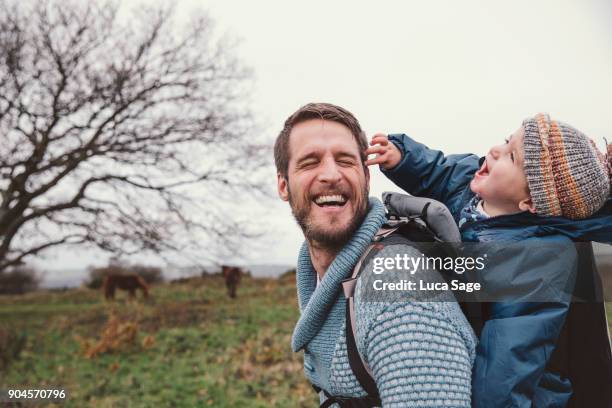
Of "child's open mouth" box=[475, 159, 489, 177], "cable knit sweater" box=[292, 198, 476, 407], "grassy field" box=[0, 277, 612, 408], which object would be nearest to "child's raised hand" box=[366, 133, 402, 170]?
"child's open mouth" box=[475, 159, 489, 177]

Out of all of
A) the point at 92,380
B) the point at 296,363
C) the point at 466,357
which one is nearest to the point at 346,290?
the point at 466,357

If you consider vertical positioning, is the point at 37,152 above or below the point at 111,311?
above

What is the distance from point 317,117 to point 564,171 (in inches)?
34.3

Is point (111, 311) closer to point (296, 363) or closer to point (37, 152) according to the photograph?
point (37, 152)

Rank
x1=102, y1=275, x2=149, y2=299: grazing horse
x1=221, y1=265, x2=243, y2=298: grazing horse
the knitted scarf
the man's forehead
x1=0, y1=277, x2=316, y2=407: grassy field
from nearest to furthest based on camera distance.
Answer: the knitted scarf < the man's forehead < x1=0, y1=277, x2=316, y2=407: grassy field < x1=102, y1=275, x2=149, y2=299: grazing horse < x1=221, y1=265, x2=243, y2=298: grazing horse

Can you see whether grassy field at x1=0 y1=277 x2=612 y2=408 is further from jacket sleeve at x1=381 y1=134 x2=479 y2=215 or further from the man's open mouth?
the man's open mouth

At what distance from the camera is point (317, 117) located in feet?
6.33

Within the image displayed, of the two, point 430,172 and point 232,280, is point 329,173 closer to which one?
point 430,172

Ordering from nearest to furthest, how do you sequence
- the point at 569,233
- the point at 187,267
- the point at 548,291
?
the point at 548,291 → the point at 569,233 → the point at 187,267

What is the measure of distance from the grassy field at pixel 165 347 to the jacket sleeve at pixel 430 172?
489cm

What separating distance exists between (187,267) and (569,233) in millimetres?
8195

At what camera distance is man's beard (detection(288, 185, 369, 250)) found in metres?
1.72

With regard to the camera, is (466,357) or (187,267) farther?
(187,267)

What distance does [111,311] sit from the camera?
10531 mm
